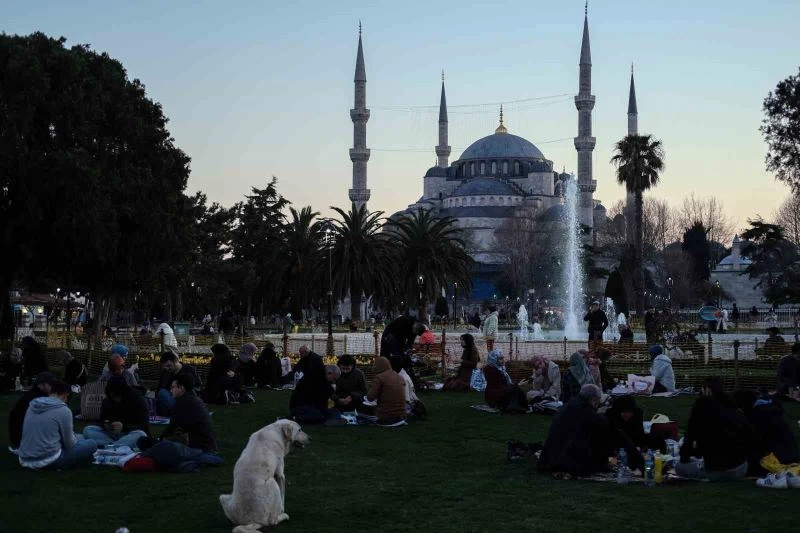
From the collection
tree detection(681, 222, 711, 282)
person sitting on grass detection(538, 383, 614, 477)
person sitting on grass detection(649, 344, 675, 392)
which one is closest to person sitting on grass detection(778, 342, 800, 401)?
person sitting on grass detection(649, 344, 675, 392)

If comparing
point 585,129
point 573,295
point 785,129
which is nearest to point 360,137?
point 585,129

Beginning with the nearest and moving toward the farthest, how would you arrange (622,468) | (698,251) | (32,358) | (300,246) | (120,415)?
1. (622,468)
2. (120,415)
3. (32,358)
4. (300,246)
5. (698,251)

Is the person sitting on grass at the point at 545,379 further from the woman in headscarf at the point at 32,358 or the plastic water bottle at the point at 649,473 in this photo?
the woman in headscarf at the point at 32,358

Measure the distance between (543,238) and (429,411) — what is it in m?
72.8

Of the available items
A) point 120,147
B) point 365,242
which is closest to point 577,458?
point 120,147

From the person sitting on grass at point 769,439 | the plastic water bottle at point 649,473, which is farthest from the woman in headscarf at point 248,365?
the person sitting on grass at point 769,439

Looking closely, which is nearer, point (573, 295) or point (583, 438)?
point (583, 438)

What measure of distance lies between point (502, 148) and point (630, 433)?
113517 mm

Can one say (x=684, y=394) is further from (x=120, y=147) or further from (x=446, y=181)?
(x=446, y=181)

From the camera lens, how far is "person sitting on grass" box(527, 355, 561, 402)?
52.2 feet

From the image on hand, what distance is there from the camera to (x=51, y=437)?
1027cm

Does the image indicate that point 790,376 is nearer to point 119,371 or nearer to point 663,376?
point 663,376

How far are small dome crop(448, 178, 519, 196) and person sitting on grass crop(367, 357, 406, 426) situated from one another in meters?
101

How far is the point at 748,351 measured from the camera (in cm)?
2642
